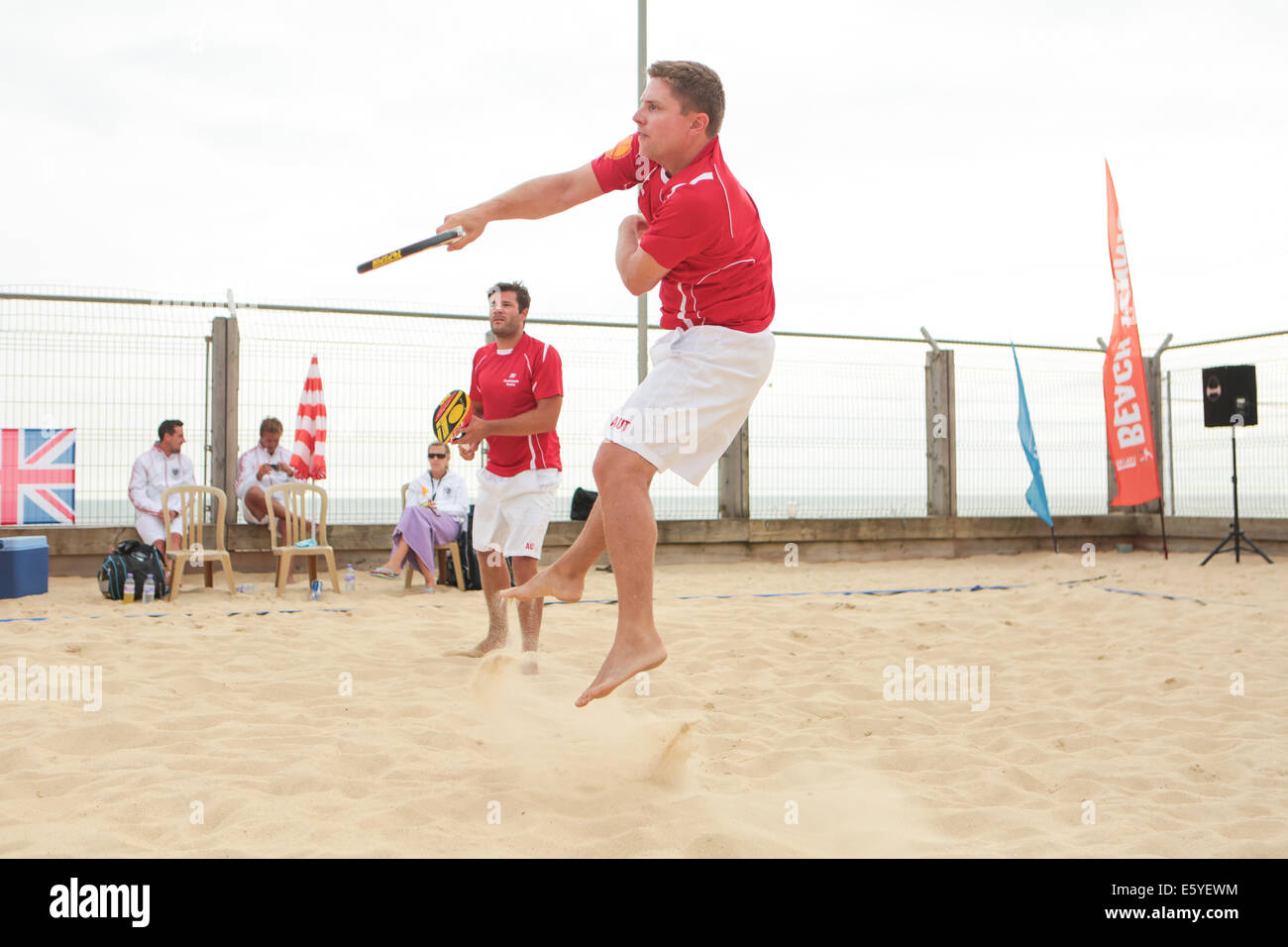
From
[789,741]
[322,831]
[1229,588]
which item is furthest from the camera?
[1229,588]

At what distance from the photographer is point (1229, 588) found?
766 centimetres

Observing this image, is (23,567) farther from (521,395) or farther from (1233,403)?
(1233,403)

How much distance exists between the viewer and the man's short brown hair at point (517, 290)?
468 centimetres

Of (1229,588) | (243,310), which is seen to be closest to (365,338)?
(243,310)

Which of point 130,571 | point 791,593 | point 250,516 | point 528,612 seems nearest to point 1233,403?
point 791,593

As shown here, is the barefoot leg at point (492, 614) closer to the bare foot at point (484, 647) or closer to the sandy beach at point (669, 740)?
the bare foot at point (484, 647)

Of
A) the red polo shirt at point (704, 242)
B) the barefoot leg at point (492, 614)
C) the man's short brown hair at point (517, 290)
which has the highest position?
the man's short brown hair at point (517, 290)

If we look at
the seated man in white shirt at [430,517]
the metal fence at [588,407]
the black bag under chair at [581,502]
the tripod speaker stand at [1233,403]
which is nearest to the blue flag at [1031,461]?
the metal fence at [588,407]

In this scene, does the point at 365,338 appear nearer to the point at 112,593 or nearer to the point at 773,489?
the point at 112,593

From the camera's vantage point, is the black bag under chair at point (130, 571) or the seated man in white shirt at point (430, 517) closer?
the black bag under chair at point (130, 571)

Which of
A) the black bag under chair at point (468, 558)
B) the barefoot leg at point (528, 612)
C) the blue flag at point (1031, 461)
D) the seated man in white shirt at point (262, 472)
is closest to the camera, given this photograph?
the barefoot leg at point (528, 612)

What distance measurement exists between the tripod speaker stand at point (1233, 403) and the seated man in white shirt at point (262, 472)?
9.06 meters

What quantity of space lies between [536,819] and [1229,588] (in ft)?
24.1

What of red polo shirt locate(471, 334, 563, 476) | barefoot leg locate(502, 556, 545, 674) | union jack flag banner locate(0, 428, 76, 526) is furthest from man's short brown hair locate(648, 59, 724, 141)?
union jack flag banner locate(0, 428, 76, 526)
